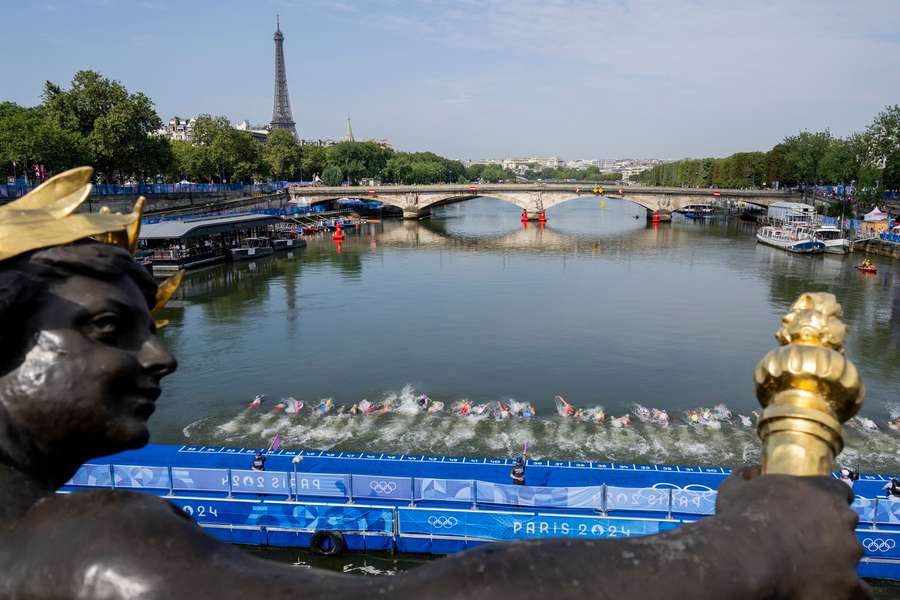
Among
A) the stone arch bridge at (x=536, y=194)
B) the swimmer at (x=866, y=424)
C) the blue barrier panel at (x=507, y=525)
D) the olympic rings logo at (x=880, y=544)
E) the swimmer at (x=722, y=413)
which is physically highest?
the stone arch bridge at (x=536, y=194)

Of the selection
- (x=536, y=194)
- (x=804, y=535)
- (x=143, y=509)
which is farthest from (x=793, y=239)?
(x=143, y=509)

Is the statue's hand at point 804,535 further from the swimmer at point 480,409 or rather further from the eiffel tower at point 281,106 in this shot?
the eiffel tower at point 281,106

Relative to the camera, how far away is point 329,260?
171 feet

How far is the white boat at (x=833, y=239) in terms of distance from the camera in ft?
175

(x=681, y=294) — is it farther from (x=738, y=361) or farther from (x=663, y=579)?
(x=663, y=579)

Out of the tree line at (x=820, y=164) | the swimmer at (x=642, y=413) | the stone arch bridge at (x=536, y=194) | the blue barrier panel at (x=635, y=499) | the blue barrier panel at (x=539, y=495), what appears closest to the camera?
the blue barrier panel at (x=635, y=499)

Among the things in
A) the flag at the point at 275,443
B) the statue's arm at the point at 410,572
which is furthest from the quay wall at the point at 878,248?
the statue's arm at the point at 410,572

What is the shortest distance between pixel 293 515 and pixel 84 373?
12424 mm

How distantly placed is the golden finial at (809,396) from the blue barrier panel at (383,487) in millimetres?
11698

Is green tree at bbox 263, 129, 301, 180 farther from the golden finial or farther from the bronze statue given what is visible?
the golden finial

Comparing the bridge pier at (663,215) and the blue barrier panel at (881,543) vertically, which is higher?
the bridge pier at (663,215)

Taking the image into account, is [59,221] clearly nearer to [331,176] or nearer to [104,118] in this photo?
[104,118]

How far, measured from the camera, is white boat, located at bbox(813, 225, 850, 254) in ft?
175

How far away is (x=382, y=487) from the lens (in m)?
13.5
